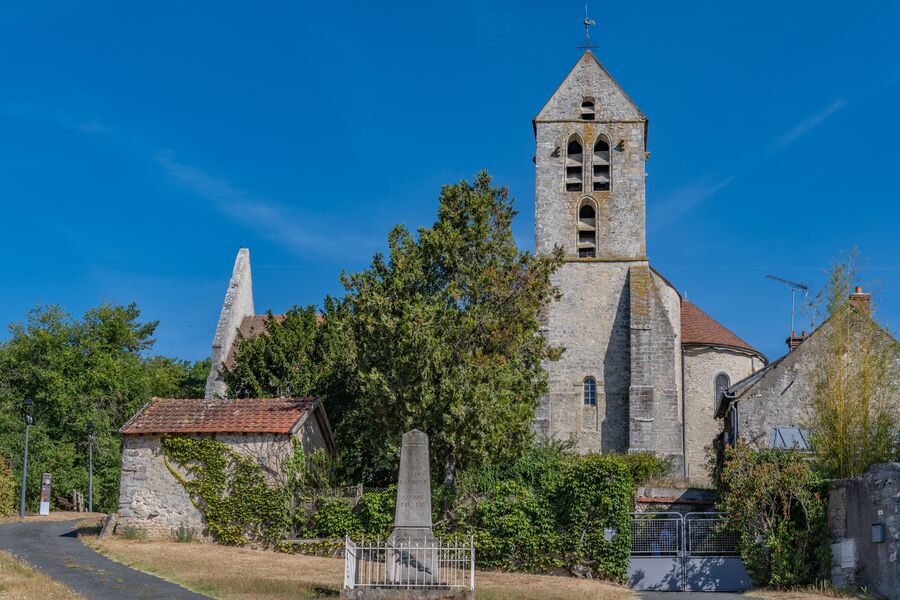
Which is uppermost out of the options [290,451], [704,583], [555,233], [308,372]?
[555,233]

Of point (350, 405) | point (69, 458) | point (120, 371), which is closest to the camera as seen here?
point (350, 405)

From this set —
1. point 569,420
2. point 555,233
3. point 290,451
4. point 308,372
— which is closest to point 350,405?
point 308,372

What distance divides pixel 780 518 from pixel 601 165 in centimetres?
2043

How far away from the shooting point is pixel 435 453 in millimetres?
24000

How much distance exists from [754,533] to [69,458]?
31700 mm

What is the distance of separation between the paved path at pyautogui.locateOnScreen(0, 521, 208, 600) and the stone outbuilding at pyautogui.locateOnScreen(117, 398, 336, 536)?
171 cm

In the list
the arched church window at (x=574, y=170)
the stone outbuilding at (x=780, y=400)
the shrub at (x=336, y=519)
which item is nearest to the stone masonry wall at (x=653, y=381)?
the arched church window at (x=574, y=170)

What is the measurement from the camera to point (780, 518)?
21719 mm

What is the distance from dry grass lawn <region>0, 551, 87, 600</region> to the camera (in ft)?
48.9

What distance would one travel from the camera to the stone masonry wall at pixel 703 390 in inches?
1476

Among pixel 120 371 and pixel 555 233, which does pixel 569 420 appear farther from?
pixel 120 371

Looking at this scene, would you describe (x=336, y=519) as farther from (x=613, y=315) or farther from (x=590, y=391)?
(x=613, y=315)

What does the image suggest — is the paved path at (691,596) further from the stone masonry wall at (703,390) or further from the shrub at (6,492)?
the shrub at (6,492)


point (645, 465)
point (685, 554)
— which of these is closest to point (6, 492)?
point (645, 465)
